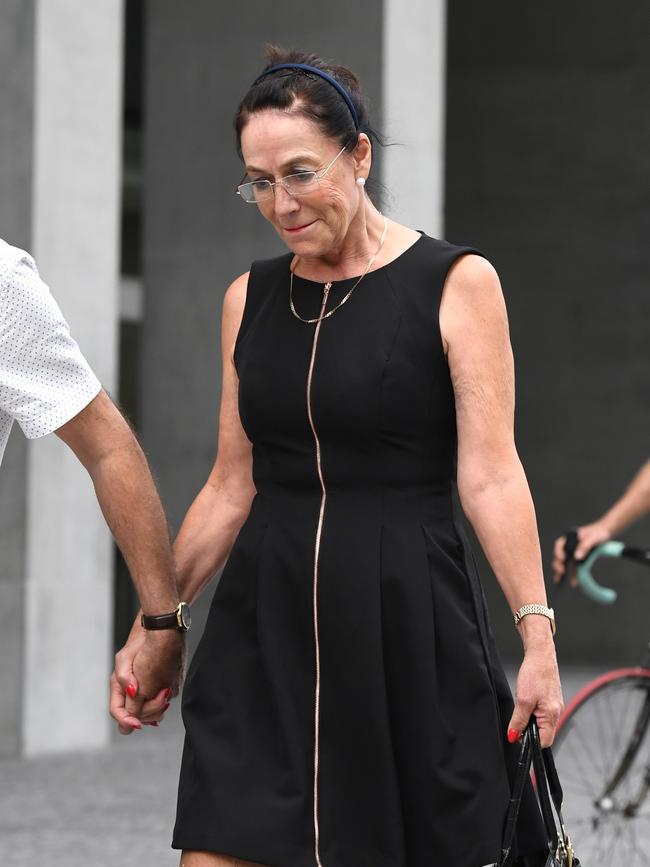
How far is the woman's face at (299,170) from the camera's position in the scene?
311 centimetres

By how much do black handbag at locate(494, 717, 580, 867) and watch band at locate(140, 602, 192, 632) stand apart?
0.65 meters

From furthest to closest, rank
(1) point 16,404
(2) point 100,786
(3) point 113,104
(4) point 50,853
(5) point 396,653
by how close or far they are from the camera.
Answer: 1. (3) point 113,104
2. (2) point 100,786
3. (4) point 50,853
4. (5) point 396,653
5. (1) point 16,404

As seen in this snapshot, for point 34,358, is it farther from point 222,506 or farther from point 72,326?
point 72,326

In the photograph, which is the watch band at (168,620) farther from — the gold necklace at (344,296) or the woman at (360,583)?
the gold necklace at (344,296)

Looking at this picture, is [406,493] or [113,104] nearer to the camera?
[406,493]

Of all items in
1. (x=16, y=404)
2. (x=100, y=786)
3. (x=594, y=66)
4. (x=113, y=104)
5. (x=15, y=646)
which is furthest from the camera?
(x=594, y=66)

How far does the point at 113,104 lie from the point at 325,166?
217 inches

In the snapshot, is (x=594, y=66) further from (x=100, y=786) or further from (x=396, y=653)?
(x=396, y=653)

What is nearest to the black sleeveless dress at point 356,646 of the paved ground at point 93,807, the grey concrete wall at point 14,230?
the paved ground at point 93,807

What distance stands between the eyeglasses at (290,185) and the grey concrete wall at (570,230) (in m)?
10.4

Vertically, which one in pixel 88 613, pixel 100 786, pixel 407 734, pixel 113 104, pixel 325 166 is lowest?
pixel 100 786

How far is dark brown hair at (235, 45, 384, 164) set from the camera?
10.3 ft

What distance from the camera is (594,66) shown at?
525 inches

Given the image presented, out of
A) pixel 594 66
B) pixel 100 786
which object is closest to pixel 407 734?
pixel 100 786
